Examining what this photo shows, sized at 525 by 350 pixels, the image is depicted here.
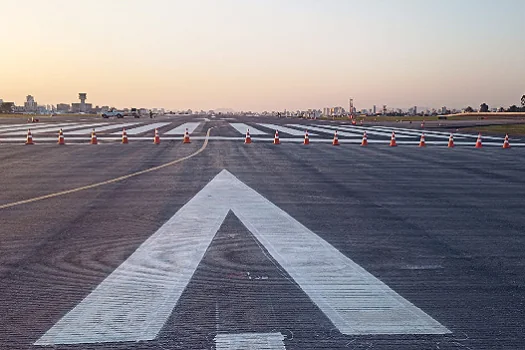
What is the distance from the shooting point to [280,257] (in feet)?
19.0

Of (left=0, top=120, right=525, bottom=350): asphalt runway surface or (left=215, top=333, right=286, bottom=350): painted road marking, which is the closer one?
(left=215, top=333, right=286, bottom=350): painted road marking

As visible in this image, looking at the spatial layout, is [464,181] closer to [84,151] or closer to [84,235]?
[84,235]

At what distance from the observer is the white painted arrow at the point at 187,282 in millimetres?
3928

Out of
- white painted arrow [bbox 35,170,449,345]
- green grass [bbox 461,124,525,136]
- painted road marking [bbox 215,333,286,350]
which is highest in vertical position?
green grass [bbox 461,124,525,136]

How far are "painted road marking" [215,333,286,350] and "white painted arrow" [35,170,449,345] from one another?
0.51 metres

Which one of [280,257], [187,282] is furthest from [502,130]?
[187,282]

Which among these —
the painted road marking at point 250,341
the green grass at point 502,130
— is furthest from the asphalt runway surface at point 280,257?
the green grass at point 502,130

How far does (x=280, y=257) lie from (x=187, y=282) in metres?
1.27

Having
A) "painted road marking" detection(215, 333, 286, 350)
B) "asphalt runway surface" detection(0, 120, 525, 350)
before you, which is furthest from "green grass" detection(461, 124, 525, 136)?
"painted road marking" detection(215, 333, 286, 350)

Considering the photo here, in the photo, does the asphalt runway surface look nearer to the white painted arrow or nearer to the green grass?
the white painted arrow

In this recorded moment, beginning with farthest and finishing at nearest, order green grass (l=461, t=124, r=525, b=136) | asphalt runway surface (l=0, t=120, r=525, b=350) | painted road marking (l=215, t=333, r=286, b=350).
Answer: green grass (l=461, t=124, r=525, b=136) → asphalt runway surface (l=0, t=120, r=525, b=350) → painted road marking (l=215, t=333, r=286, b=350)

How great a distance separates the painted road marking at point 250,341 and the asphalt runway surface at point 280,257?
16 mm

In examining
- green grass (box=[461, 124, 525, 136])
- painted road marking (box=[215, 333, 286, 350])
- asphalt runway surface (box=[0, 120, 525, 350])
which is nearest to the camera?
painted road marking (box=[215, 333, 286, 350])

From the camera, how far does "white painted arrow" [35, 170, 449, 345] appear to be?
3928 mm
